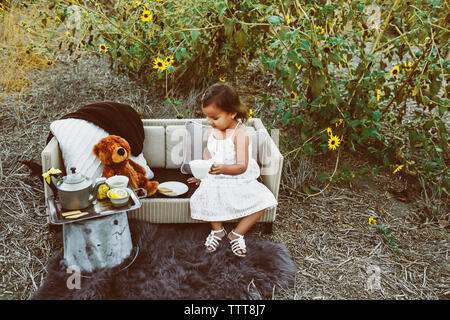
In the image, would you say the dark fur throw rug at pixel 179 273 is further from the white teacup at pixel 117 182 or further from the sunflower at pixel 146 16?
the sunflower at pixel 146 16

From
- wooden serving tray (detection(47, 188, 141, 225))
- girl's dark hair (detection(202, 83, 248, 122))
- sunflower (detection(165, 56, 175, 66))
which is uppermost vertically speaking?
sunflower (detection(165, 56, 175, 66))

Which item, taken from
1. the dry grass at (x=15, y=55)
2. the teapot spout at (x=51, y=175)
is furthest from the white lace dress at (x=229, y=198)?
the dry grass at (x=15, y=55)

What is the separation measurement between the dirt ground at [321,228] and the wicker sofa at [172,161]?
0.40 meters

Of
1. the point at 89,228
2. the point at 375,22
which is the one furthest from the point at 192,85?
the point at 89,228

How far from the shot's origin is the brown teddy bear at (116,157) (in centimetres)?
237

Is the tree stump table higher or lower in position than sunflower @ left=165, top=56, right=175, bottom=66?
lower

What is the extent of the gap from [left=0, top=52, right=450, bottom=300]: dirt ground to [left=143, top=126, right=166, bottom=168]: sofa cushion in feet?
2.47

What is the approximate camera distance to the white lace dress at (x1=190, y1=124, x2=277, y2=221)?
7.79ft

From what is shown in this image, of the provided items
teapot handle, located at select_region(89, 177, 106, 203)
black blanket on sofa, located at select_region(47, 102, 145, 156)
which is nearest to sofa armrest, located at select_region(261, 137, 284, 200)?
black blanket on sofa, located at select_region(47, 102, 145, 156)

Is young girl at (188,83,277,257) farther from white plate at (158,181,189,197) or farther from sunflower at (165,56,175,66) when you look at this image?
sunflower at (165,56,175,66)

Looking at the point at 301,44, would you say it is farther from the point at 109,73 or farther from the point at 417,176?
the point at 109,73

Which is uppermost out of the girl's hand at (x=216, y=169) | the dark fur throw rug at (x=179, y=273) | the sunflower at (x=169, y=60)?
the sunflower at (x=169, y=60)

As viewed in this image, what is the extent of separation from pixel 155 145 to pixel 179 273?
1119 millimetres
